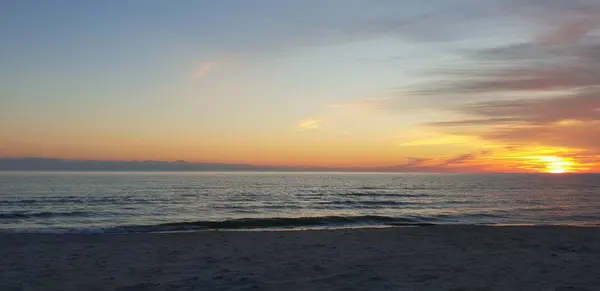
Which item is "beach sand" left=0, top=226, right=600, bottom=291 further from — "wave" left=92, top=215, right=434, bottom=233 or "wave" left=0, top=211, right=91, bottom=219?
"wave" left=0, top=211, right=91, bottom=219

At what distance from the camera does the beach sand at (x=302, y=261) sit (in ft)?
39.0

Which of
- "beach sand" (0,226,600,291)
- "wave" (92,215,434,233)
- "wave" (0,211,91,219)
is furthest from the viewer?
"wave" (0,211,91,219)

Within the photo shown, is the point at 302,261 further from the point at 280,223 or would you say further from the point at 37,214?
the point at 37,214

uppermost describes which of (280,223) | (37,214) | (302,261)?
(302,261)

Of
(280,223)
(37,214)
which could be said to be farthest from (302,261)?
(37,214)

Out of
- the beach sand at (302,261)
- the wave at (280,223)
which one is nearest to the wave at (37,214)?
the wave at (280,223)

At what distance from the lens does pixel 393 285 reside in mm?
11500

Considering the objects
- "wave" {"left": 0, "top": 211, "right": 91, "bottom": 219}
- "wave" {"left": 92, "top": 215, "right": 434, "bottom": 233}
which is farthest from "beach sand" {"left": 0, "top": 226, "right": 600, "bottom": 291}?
"wave" {"left": 0, "top": 211, "right": 91, "bottom": 219}

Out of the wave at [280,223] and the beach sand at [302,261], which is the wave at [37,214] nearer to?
the wave at [280,223]

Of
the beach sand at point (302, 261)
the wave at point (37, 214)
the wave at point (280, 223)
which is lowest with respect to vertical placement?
the wave at point (280, 223)

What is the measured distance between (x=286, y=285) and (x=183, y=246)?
8304mm

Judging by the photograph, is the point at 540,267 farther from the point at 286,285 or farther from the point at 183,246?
the point at 183,246

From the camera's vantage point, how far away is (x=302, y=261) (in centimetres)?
1513

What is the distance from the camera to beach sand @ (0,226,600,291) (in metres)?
11.9
